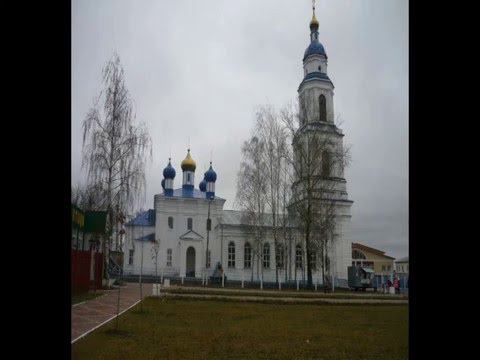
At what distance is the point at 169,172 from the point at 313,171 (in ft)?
59.9

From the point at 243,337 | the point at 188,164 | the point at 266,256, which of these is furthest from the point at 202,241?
the point at 243,337

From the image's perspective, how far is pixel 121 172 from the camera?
18.5 metres

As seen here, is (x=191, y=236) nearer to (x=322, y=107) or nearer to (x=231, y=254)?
(x=231, y=254)

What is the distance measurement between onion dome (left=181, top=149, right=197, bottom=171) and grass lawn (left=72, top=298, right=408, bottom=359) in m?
28.4

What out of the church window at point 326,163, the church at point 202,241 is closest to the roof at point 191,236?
the church at point 202,241

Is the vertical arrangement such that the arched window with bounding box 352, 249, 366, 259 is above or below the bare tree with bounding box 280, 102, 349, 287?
below

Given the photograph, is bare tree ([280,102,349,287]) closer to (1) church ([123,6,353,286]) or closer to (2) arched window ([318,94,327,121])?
(2) arched window ([318,94,327,121])

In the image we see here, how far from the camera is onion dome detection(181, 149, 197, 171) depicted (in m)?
38.9

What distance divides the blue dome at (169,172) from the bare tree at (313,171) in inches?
665

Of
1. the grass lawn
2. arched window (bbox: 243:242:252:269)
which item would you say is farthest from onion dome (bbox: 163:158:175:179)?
the grass lawn

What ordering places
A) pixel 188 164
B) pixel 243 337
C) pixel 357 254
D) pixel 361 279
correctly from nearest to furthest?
pixel 243 337 → pixel 361 279 → pixel 357 254 → pixel 188 164

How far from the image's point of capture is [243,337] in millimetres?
7219
